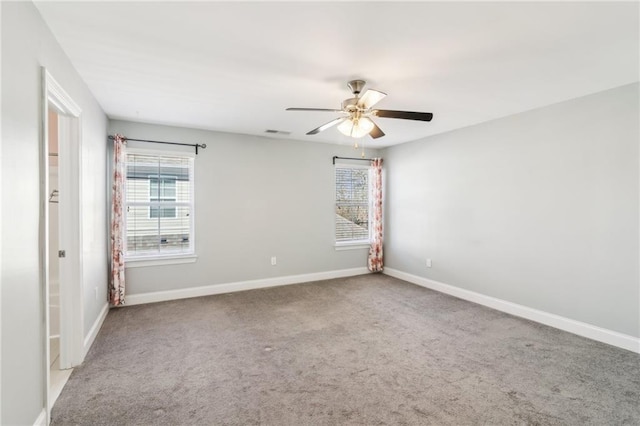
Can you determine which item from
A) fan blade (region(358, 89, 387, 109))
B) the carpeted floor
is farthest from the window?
fan blade (region(358, 89, 387, 109))

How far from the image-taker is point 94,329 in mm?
3279

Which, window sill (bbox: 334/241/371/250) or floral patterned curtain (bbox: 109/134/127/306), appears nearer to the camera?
floral patterned curtain (bbox: 109/134/127/306)

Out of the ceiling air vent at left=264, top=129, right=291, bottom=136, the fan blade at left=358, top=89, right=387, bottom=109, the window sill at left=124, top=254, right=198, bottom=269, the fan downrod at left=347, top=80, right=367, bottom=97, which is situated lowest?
the window sill at left=124, top=254, right=198, bottom=269

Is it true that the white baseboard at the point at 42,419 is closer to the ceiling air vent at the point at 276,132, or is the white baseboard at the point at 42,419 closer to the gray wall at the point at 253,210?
the gray wall at the point at 253,210

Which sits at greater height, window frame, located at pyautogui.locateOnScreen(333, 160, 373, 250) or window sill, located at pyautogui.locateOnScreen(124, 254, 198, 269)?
window frame, located at pyautogui.locateOnScreen(333, 160, 373, 250)

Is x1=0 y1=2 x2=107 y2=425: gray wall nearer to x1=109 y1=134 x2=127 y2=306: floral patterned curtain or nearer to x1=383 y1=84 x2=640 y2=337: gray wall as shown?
x1=109 y1=134 x2=127 y2=306: floral patterned curtain

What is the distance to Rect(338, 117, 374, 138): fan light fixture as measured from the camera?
3010mm

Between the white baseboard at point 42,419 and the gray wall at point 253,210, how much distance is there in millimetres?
2539

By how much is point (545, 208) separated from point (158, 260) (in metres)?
4.93

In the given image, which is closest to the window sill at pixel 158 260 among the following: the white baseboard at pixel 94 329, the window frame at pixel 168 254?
the window frame at pixel 168 254

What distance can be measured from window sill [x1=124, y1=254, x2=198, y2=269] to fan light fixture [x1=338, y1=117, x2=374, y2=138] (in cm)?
299

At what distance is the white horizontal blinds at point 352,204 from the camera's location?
603 centimetres

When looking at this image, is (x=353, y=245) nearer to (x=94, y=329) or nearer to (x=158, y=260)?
(x=158, y=260)

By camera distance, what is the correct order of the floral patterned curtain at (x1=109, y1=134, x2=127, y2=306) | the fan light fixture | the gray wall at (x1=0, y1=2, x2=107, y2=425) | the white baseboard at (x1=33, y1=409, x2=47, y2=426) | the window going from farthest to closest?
the window, the floral patterned curtain at (x1=109, y1=134, x2=127, y2=306), the fan light fixture, the white baseboard at (x1=33, y1=409, x2=47, y2=426), the gray wall at (x1=0, y1=2, x2=107, y2=425)
